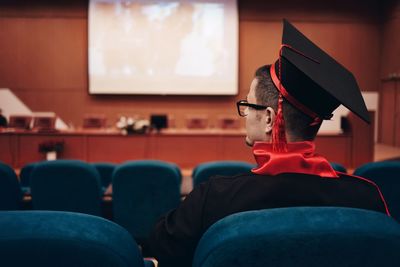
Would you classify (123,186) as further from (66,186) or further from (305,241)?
(305,241)

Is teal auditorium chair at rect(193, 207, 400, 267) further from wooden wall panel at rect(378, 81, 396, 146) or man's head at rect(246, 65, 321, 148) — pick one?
wooden wall panel at rect(378, 81, 396, 146)

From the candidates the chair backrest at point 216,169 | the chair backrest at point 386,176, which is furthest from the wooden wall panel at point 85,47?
the chair backrest at point 386,176

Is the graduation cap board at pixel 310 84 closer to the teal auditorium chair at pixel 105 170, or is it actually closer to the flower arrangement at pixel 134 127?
the teal auditorium chair at pixel 105 170

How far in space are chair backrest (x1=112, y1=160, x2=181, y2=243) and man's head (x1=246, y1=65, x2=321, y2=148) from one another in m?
1.89

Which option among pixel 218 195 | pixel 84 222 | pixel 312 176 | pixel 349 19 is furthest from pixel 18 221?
pixel 349 19

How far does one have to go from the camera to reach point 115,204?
11.0 ft

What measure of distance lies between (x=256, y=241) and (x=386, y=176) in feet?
7.00

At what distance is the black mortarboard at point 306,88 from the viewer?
1258 mm

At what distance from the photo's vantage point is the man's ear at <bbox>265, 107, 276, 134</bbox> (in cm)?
131

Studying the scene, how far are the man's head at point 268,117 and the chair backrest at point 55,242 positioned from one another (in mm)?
613

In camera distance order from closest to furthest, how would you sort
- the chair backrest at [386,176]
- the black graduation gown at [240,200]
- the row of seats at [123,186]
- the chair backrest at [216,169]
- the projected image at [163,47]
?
the black graduation gown at [240,200]
the chair backrest at [386,176]
the chair backrest at [216,169]
the row of seats at [123,186]
the projected image at [163,47]

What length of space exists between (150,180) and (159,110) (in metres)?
6.67

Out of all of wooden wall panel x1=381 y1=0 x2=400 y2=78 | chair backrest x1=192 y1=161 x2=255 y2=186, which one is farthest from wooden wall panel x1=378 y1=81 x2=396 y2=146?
chair backrest x1=192 y1=161 x2=255 y2=186

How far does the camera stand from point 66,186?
3.20m
